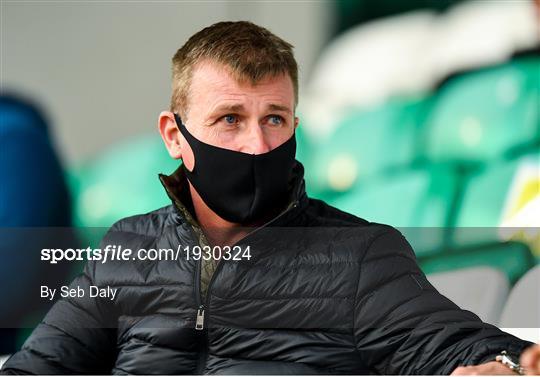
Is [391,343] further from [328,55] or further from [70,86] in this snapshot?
[70,86]

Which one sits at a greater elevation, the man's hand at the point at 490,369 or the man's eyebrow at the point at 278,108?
the man's eyebrow at the point at 278,108

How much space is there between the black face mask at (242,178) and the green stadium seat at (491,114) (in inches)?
19.2

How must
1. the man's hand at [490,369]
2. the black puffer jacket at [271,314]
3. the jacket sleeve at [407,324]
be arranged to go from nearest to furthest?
1. the man's hand at [490,369]
2. the jacket sleeve at [407,324]
3. the black puffer jacket at [271,314]

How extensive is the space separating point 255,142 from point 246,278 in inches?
13.8

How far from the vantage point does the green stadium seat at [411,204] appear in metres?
2.54

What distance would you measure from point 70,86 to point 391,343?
44.6 inches

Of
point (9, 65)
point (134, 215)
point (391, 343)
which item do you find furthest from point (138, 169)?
point (391, 343)

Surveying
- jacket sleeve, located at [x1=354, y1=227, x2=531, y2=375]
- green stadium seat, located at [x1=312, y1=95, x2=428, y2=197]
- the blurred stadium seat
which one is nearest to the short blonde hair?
green stadium seat, located at [x1=312, y1=95, x2=428, y2=197]

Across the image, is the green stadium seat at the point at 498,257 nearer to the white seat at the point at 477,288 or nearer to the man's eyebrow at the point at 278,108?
the white seat at the point at 477,288

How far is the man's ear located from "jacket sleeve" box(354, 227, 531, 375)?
0.57 m

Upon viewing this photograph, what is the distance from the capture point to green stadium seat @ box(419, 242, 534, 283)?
2555 mm

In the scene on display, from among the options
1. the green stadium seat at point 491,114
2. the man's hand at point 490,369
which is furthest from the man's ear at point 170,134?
the man's hand at point 490,369

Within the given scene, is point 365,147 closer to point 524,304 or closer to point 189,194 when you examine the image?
point 189,194

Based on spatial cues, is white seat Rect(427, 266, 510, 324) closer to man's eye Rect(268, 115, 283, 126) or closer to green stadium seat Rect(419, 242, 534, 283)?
green stadium seat Rect(419, 242, 534, 283)
